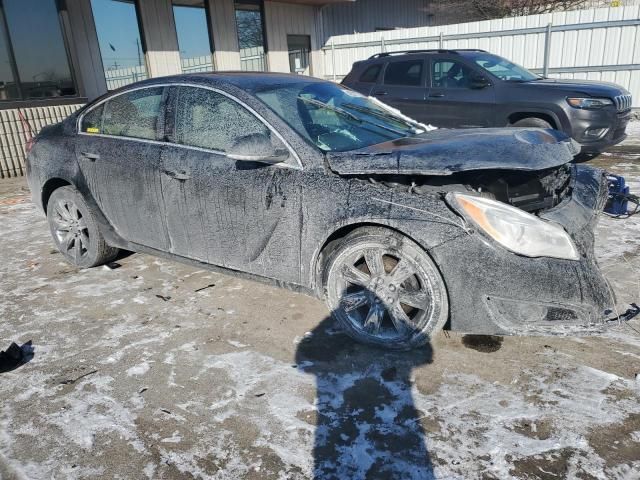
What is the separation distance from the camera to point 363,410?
2.37 metres

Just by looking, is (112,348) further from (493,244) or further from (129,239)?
(493,244)

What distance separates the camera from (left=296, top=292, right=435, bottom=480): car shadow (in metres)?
2.04

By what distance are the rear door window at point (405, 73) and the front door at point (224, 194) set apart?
5.58 m

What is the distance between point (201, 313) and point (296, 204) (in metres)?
1.18

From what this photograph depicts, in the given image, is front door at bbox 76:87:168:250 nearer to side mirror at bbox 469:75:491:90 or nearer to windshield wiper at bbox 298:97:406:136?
windshield wiper at bbox 298:97:406:136

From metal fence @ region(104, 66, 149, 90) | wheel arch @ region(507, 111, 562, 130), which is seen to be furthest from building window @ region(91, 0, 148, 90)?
wheel arch @ region(507, 111, 562, 130)

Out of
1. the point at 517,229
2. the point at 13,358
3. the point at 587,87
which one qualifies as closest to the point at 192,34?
the point at 587,87

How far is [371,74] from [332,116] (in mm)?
5667

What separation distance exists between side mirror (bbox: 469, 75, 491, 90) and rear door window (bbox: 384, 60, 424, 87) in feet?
2.87

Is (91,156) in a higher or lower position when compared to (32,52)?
lower

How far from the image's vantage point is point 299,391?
2545mm

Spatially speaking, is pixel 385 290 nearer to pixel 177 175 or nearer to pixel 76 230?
pixel 177 175

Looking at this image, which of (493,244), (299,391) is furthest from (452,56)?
(299,391)

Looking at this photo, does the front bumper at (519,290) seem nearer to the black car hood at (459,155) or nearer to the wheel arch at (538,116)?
the black car hood at (459,155)
